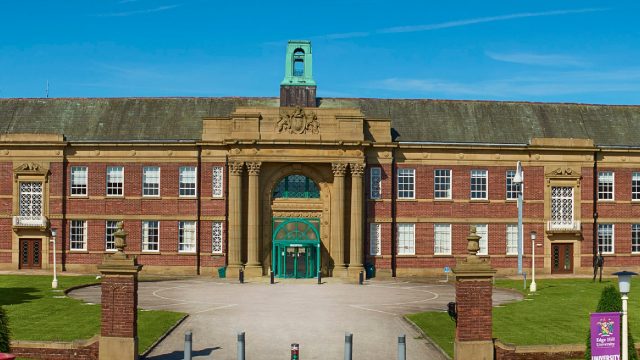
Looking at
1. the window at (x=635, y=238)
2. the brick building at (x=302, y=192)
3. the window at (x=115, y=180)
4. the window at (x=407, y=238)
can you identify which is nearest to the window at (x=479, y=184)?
the brick building at (x=302, y=192)

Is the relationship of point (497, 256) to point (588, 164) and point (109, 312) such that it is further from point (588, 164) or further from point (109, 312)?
point (109, 312)

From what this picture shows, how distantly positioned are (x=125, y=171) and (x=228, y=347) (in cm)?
3241

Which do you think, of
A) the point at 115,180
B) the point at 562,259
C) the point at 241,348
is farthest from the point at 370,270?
the point at 241,348

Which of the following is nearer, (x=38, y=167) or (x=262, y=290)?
(x=262, y=290)

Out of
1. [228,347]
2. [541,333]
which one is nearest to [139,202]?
[228,347]

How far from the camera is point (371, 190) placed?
57094 mm

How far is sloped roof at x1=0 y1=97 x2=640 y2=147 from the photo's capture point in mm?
58969

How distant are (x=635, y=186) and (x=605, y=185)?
7.74 ft

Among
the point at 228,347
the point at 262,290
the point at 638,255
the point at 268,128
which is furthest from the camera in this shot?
the point at 638,255

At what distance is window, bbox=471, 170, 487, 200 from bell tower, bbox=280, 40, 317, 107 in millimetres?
13000

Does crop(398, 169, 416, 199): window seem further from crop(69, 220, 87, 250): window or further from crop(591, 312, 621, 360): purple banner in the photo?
crop(591, 312, 621, 360): purple banner

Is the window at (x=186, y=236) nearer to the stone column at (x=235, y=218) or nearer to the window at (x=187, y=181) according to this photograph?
the window at (x=187, y=181)

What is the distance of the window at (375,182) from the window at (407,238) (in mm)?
2825

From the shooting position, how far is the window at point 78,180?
5741 centimetres
